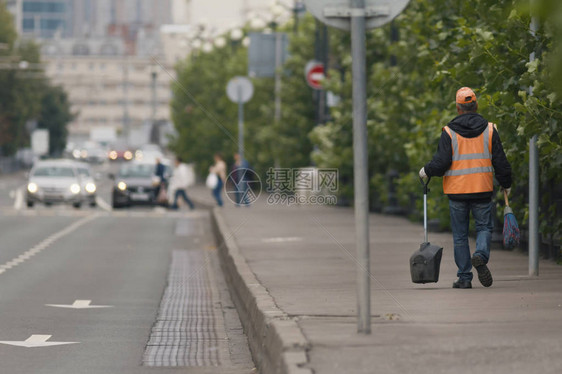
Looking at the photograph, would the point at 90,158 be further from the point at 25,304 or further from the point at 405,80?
the point at 25,304

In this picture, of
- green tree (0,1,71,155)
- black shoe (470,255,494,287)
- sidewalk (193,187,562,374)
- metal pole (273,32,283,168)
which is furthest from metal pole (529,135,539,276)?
green tree (0,1,71,155)

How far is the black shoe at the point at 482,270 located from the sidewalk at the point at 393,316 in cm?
7

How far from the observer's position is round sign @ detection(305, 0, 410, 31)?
792cm

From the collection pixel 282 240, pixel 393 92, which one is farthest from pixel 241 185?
pixel 282 240

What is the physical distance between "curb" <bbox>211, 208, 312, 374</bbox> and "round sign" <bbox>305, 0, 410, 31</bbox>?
72.9 inches

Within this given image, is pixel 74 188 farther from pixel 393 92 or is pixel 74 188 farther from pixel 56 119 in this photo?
pixel 56 119

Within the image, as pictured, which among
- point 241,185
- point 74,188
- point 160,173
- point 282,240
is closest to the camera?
point 282,240

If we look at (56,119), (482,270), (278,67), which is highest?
(278,67)

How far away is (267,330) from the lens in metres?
8.68

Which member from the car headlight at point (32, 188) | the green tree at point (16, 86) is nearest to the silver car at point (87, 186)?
the car headlight at point (32, 188)

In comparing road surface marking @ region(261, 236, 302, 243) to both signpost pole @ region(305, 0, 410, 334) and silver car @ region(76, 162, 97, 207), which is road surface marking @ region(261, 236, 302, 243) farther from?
silver car @ region(76, 162, 97, 207)

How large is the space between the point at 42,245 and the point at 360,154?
16627 millimetres

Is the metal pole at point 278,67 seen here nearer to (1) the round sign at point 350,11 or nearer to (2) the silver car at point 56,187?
(2) the silver car at point 56,187

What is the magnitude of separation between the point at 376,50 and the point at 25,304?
20083 mm
